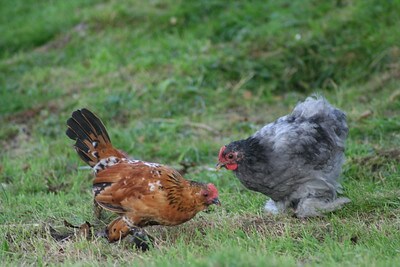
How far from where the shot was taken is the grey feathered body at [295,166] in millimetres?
5859

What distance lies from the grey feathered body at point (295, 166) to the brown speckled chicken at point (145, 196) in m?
0.60

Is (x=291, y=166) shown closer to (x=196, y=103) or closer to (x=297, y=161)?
(x=297, y=161)

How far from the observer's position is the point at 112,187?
5.42 meters

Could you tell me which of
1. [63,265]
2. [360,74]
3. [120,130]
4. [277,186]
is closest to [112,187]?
[63,265]

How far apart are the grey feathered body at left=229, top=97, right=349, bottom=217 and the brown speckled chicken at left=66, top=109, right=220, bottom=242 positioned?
60 cm

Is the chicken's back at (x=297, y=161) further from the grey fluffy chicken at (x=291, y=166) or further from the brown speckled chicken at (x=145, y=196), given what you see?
the brown speckled chicken at (x=145, y=196)

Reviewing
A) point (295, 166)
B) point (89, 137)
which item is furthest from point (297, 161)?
point (89, 137)

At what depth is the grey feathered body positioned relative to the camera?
586 cm

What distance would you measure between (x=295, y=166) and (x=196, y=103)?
13.4 feet

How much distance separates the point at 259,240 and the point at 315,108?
169 centimetres

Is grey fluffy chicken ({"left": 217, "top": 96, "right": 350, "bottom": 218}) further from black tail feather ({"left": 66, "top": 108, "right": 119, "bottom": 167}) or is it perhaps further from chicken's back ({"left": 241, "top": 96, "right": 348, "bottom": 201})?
black tail feather ({"left": 66, "top": 108, "right": 119, "bottom": 167})

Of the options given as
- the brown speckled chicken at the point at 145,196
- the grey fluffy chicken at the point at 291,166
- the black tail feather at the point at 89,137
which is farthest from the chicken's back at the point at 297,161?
the black tail feather at the point at 89,137

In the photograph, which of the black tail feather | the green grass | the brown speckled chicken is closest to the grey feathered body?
the green grass

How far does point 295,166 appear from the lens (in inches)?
232
